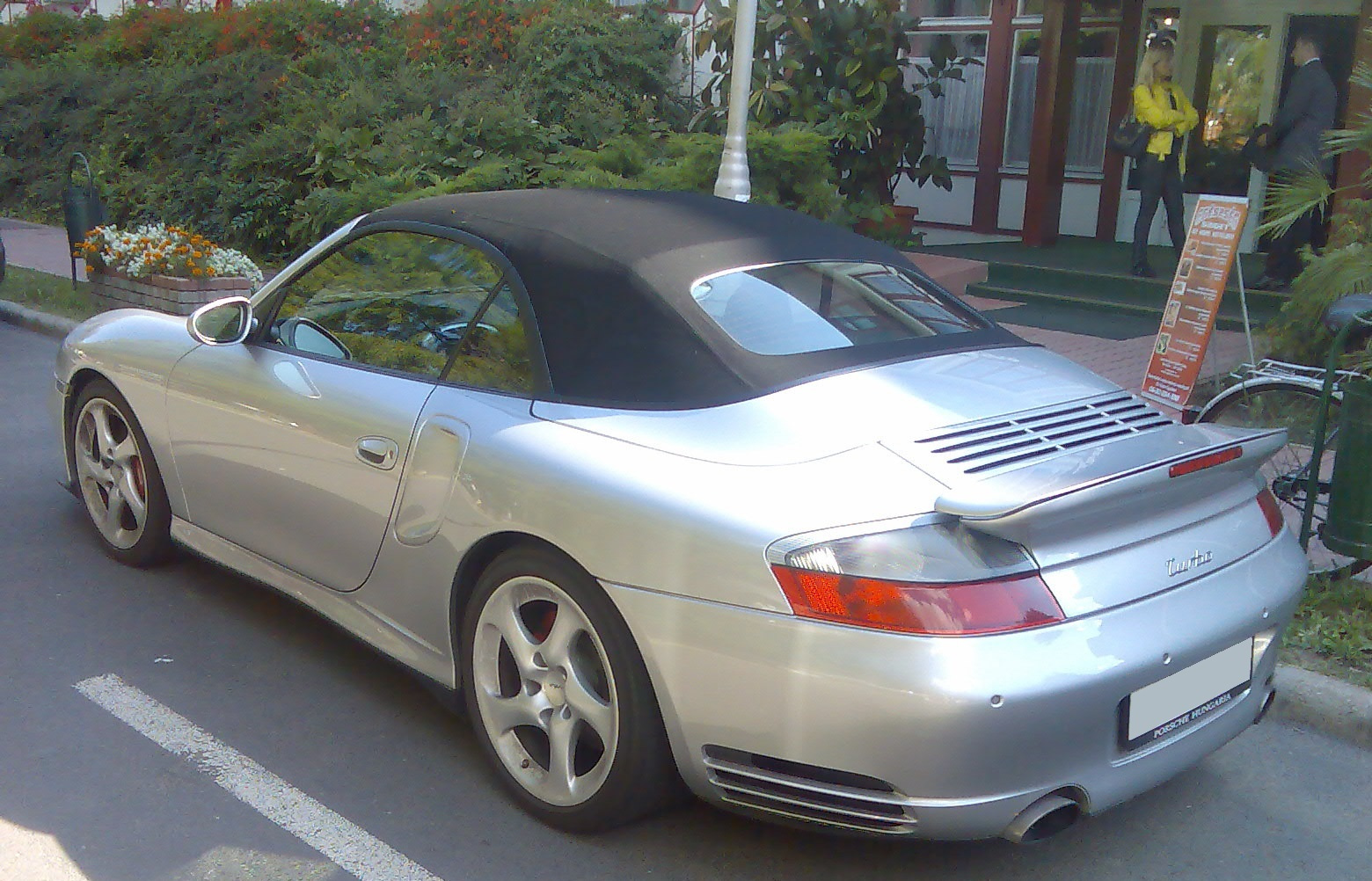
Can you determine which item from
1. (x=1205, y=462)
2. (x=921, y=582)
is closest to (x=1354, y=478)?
(x=1205, y=462)

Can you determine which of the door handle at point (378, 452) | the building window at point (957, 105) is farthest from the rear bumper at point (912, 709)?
the building window at point (957, 105)

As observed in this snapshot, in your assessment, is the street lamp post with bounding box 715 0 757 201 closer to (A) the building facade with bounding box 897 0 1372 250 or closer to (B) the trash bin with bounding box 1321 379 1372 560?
(B) the trash bin with bounding box 1321 379 1372 560

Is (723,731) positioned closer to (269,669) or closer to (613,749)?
(613,749)

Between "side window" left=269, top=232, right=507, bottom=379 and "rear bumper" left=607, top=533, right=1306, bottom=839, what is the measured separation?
3.92ft

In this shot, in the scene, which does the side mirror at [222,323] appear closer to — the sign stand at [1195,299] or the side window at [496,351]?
the side window at [496,351]

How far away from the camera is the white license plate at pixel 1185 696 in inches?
113

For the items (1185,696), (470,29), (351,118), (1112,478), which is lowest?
(1185,696)

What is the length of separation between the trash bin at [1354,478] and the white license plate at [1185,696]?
1537 millimetres

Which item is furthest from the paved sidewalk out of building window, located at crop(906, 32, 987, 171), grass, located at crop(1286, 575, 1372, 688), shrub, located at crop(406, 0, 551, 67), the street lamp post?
grass, located at crop(1286, 575, 1372, 688)

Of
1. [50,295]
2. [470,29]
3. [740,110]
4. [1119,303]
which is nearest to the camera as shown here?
[740,110]

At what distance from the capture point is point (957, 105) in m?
15.4

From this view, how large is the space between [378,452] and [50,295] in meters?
8.97

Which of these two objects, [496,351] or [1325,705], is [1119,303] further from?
[496,351]

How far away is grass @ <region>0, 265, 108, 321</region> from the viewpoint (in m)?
10.6
